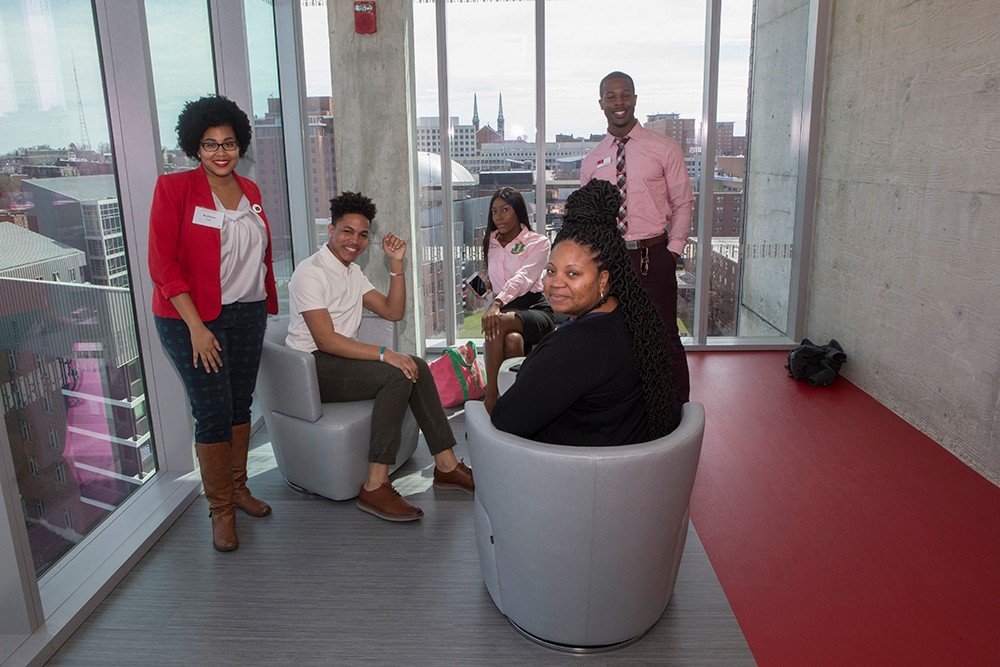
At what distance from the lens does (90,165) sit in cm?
303

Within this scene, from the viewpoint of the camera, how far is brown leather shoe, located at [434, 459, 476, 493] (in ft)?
11.6

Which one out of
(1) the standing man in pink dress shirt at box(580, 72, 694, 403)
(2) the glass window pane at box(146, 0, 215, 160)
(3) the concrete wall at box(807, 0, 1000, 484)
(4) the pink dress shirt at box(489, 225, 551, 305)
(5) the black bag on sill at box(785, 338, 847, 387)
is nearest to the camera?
(2) the glass window pane at box(146, 0, 215, 160)

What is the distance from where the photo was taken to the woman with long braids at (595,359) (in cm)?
221

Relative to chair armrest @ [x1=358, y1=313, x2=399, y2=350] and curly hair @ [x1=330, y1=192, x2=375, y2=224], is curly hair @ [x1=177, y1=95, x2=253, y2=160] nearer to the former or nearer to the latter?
curly hair @ [x1=330, y1=192, x2=375, y2=224]

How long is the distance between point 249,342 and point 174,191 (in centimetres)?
71

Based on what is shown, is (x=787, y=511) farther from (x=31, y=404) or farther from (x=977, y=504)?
(x=31, y=404)

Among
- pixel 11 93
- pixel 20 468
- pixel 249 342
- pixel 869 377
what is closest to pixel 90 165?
pixel 11 93

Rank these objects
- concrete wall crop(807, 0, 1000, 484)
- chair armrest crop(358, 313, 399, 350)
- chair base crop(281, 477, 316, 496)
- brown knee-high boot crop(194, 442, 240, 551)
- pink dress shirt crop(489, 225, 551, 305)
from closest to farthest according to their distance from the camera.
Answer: brown knee-high boot crop(194, 442, 240, 551)
chair base crop(281, 477, 316, 496)
concrete wall crop(807, 0, 1000, 484)
chair armrest crop(358, 313, 399, 350)
pink dress shirt crop(489, 225, 551, 305)

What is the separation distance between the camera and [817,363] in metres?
5.13

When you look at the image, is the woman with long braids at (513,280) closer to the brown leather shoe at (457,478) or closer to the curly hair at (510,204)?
the curly hair at (510,204)

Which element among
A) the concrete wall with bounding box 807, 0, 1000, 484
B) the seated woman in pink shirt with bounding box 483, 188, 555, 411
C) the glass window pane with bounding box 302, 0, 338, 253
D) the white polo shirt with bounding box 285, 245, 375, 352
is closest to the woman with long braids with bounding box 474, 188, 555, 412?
the seated woman in pink shirt with bounding box 483, 188, 555, 411

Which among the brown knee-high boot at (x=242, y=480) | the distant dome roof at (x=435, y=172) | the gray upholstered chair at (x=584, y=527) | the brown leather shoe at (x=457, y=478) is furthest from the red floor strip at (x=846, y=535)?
the distant dome roof at (x=435, y=172)

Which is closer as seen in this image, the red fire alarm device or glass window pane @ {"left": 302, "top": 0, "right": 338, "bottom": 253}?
the red fire alarm device

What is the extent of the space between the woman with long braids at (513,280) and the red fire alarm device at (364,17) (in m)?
1.65
